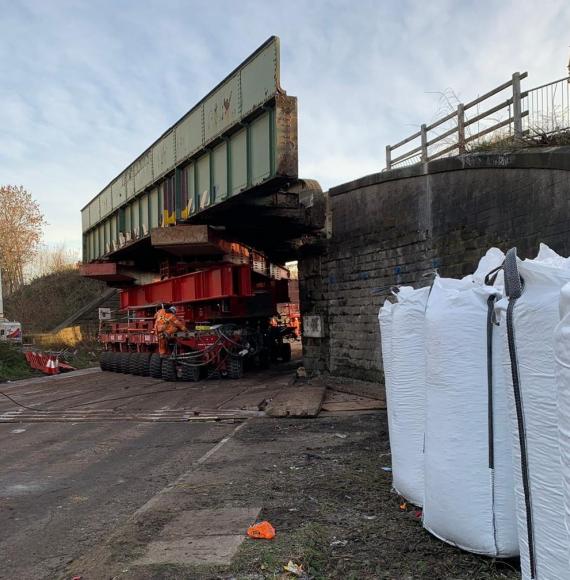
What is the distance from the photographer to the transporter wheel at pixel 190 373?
1343 cm

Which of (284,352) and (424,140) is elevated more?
(424,140)

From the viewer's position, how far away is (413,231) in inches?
386

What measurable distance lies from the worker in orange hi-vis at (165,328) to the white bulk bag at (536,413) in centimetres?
1168

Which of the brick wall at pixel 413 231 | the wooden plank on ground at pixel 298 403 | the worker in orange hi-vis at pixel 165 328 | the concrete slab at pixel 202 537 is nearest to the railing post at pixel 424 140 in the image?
the brick wall at pixel 413 231

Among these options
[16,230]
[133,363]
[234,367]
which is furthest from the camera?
[16,230]

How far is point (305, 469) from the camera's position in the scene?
17.7 feet

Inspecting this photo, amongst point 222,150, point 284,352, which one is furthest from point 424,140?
point 284,352

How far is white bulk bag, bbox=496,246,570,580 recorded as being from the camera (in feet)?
A: 7.40

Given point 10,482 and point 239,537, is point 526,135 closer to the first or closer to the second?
point 239,537

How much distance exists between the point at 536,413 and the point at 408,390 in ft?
5.37

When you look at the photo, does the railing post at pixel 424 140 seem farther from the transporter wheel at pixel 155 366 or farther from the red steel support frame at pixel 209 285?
the transporter wheel at pixel 155 366

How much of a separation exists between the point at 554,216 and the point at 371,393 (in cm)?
444

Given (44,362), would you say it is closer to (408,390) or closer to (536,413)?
(408,390)

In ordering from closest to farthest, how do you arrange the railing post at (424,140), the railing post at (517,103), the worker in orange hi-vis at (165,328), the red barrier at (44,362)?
the railing post at (517,103) → the railing post at (424,140) → the worker in orange hi-vis at (165,328) → the red barrier at (44,362)
